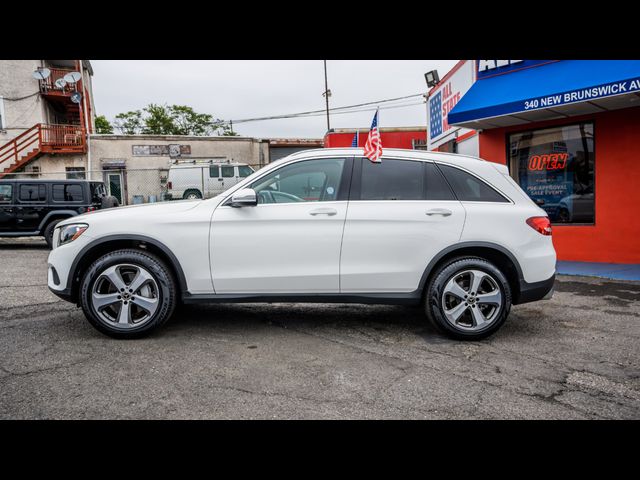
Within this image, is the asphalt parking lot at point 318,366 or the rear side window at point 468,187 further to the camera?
the rear side window at point 468,187

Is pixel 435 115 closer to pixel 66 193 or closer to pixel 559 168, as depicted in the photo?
pixel 559 168

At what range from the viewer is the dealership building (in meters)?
8.34

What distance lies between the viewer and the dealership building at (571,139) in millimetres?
8344

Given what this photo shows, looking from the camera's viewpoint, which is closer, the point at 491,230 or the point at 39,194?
the point at 491,230

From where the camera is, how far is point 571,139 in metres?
9.59

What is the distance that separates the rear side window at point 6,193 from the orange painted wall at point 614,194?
41.6ft

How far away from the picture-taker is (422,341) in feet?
15.2

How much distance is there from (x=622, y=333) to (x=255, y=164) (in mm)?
25992

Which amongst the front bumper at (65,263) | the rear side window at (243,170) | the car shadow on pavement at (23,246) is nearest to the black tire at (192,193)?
the rear side window at (243,170)

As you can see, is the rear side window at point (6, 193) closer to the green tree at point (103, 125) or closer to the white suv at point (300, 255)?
the white suv at point (300, 255)

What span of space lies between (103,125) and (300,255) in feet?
174
